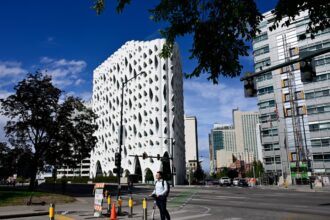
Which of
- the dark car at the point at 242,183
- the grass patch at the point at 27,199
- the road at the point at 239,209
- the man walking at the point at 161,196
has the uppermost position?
the man walking at the point at 161,196

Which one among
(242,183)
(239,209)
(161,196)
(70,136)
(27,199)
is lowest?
(242,183)

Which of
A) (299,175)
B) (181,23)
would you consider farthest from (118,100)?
(181,23)

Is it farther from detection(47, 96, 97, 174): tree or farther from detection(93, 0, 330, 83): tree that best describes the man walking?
detection(47, 96, 97, 174): tree

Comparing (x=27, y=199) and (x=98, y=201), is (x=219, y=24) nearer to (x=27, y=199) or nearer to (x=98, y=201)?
(x=98, y=201)

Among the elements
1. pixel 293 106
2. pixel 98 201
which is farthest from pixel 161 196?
pixel 293 106

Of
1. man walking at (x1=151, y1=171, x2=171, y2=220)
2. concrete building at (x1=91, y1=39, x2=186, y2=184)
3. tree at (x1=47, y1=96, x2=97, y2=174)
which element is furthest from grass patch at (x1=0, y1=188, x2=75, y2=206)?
concrete building at (x1=91, y1=39, x2=186, y2=184)

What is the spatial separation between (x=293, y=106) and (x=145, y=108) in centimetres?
4554

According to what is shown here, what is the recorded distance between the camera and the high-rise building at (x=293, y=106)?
67.4m

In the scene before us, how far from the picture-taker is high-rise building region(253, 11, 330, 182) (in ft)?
221

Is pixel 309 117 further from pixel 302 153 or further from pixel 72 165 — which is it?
pixel 72 165

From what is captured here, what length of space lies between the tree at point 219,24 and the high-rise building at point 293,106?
5924cm

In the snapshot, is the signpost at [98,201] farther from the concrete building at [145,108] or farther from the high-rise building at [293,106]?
the concrete building at [145,108]

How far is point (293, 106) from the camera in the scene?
7306 centimetres

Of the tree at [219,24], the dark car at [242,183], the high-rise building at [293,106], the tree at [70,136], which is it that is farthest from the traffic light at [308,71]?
the dark car at [242,183]
